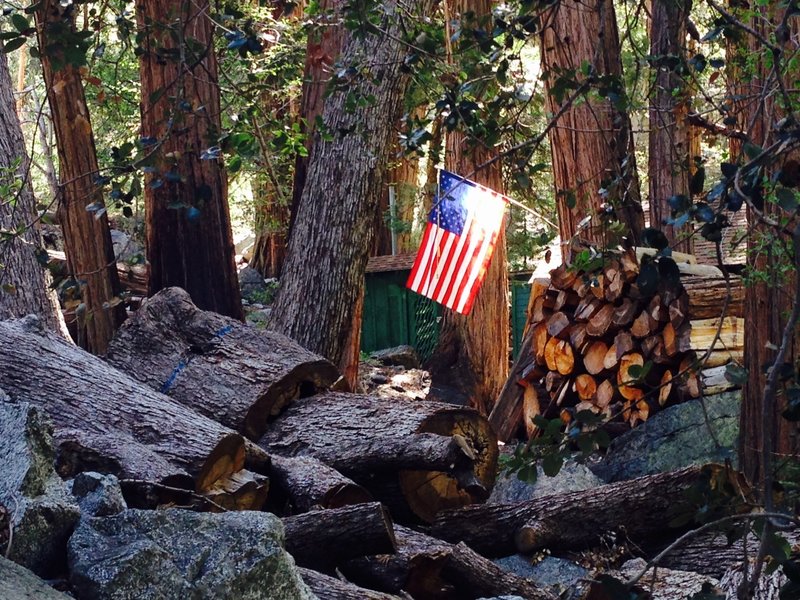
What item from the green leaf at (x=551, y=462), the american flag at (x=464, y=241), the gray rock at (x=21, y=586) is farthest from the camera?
the american flag at (x=464, y=241)

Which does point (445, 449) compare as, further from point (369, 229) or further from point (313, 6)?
point (369, 229)

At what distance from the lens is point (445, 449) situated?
5.31 metres

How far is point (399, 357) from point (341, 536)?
12885 mm

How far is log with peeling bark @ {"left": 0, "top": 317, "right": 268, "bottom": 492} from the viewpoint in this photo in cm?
446

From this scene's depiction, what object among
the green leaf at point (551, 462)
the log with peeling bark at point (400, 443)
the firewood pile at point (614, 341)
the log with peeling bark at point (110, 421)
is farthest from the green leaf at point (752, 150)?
the firewood pile at point (614, 341)

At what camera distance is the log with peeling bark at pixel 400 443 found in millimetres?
5426

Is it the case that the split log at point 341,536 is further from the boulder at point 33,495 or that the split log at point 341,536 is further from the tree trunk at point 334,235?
the tree trunk at point 334,235

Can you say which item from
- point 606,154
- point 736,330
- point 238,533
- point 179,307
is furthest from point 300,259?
point 238,533

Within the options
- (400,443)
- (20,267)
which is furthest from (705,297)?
(20,267)

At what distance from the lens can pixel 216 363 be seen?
6.29 metres

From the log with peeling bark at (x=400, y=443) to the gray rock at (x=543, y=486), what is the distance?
0.31 meters

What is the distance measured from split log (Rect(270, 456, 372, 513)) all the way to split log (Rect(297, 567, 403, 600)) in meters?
0.84

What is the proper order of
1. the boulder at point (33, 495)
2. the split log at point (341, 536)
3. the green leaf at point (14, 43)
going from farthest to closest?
the split log at point (341, 536)
the boulder at point (33, 495)
the green leaf at point (14, 43)

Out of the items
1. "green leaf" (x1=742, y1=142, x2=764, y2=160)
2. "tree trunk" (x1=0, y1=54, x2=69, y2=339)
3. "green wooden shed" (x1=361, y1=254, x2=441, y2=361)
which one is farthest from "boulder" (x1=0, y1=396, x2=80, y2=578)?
"green wooden shed" (x1=361, y1=254, x2=441, y2=361)
